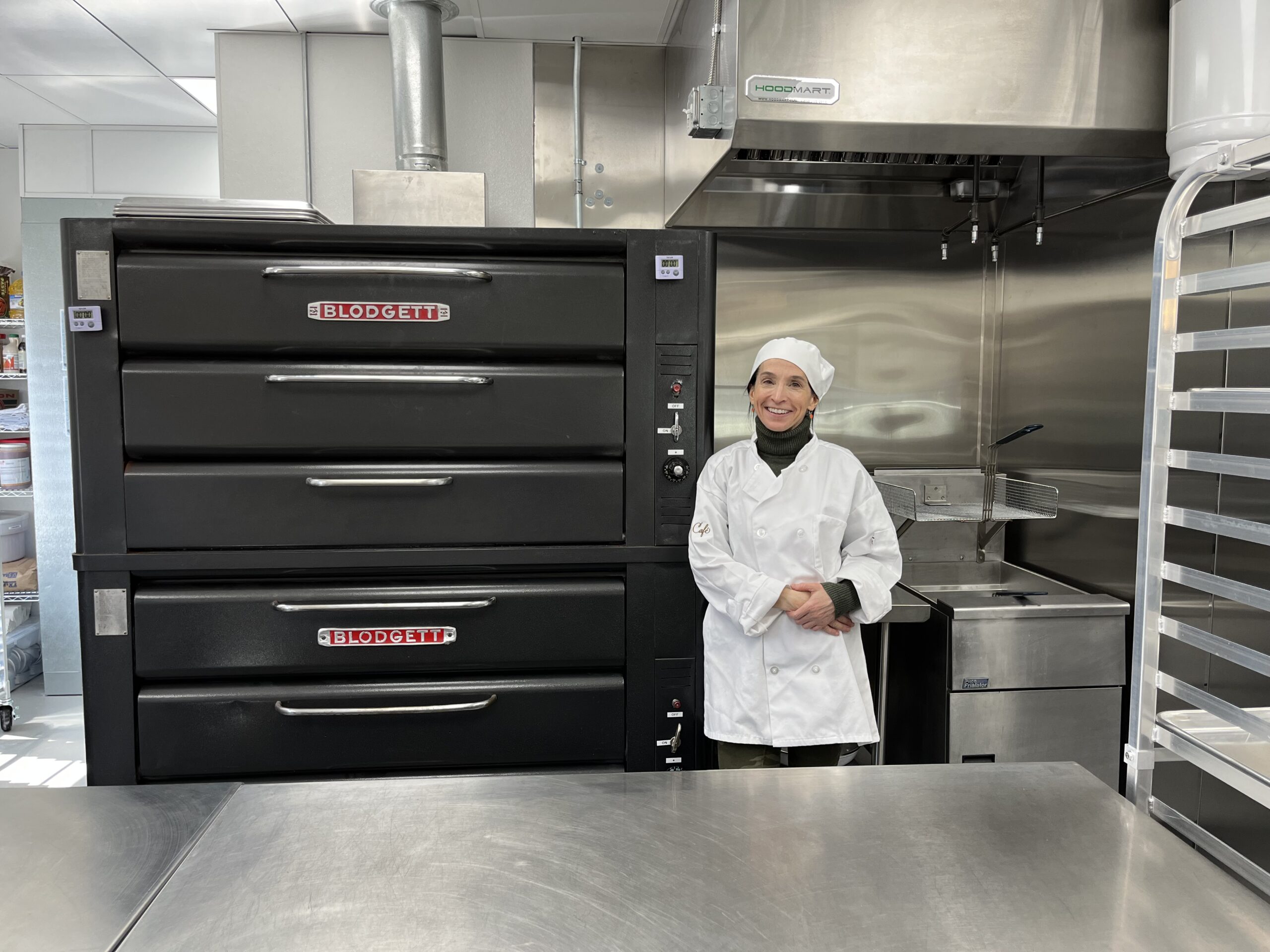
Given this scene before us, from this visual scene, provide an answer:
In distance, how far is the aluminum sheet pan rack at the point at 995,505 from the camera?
2.74 meters

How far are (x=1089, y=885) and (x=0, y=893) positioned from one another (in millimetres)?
1162

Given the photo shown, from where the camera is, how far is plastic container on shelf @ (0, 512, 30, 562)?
4605 millimetres

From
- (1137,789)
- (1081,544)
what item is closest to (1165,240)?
(1137,789)

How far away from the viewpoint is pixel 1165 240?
1.21m

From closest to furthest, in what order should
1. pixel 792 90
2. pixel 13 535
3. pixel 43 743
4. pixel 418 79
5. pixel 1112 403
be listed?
pixel 792 90
pixel 1112 403
pixel 418 79
pixel 43 743
pixel 13 535

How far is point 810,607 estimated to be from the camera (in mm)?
2115

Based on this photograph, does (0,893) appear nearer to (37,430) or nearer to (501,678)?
(501,678)

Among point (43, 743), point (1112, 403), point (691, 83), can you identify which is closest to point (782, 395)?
point (691, 83)

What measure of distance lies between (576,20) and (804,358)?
1.48 meters

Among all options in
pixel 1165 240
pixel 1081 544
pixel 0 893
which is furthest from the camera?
pixel 1081 544

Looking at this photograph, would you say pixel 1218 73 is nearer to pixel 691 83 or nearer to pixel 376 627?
pixel 691 83

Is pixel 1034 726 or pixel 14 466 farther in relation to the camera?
pixel 14 466

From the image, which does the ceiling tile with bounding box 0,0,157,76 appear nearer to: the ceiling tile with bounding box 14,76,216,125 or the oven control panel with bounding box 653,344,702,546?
the ceiling tile with bounding box 14,76,216,125

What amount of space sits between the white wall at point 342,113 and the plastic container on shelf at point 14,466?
250cm
